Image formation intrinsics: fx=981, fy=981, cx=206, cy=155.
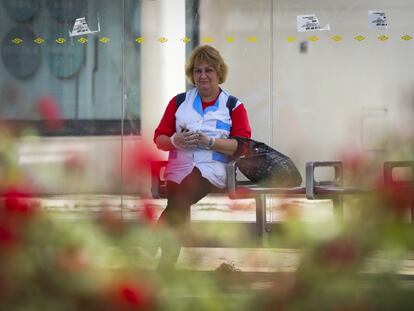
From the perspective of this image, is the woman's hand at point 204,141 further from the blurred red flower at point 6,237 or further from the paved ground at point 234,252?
the blurred red flower at point 6,237

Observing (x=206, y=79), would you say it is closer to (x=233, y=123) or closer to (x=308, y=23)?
(x=233, y=123)

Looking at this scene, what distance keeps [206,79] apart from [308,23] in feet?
7.13

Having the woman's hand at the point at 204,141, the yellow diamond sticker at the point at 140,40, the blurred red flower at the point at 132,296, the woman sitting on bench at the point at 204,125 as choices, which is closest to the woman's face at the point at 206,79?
the woman sitting on bench at the point at 204,125

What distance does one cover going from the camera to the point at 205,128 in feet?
17.2

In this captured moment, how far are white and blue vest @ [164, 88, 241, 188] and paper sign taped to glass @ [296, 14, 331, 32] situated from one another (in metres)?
2.06

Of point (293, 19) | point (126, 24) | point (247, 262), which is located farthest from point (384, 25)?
point (247, 262)

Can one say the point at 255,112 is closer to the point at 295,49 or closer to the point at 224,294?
the point at 295,49

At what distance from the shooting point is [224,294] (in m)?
1.02

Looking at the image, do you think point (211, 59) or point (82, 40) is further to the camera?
point (82, 40)

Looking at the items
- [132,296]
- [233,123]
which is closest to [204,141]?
[233,123]

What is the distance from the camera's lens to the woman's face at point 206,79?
5.25 m

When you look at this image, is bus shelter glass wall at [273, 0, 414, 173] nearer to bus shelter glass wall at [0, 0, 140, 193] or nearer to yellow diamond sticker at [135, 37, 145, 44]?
yellow diamond sticker at [135, 37, 145, 44]

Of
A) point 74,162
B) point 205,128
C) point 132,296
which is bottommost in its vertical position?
point 132,296

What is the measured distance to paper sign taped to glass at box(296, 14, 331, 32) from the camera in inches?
282
